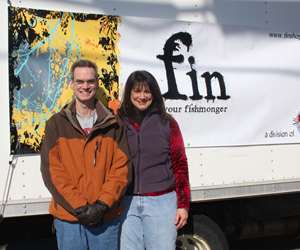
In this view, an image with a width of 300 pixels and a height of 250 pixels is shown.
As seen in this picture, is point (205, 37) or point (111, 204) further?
point (205, 37)

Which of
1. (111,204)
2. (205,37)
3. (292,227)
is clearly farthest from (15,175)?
(292,227)

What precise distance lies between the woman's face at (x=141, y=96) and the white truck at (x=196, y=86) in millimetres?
741

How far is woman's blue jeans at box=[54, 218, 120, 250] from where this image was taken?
10.3 ft

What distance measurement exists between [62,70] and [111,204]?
132cm

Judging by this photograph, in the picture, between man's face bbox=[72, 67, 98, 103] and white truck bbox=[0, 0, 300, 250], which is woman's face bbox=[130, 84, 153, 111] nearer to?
man's face bbox=[72, 67, 98, 103]

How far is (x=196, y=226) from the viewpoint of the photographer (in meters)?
4.77

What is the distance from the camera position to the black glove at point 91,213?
9.94 ft

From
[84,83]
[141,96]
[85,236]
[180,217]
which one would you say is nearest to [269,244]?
[180,217]

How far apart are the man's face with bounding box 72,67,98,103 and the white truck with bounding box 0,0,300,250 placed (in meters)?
0.84

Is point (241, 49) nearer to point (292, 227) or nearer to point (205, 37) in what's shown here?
point (205, 37)

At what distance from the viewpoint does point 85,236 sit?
3.16 meters

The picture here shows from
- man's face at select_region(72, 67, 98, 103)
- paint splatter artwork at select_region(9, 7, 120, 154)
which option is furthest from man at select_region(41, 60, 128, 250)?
paint splatter artwork at select_region(9, 7, 120, 154)

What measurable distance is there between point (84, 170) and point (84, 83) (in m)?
0.50

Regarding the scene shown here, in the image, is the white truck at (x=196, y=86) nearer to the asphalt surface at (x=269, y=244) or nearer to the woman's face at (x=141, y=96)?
the woman's face at (x=141, y=96)
